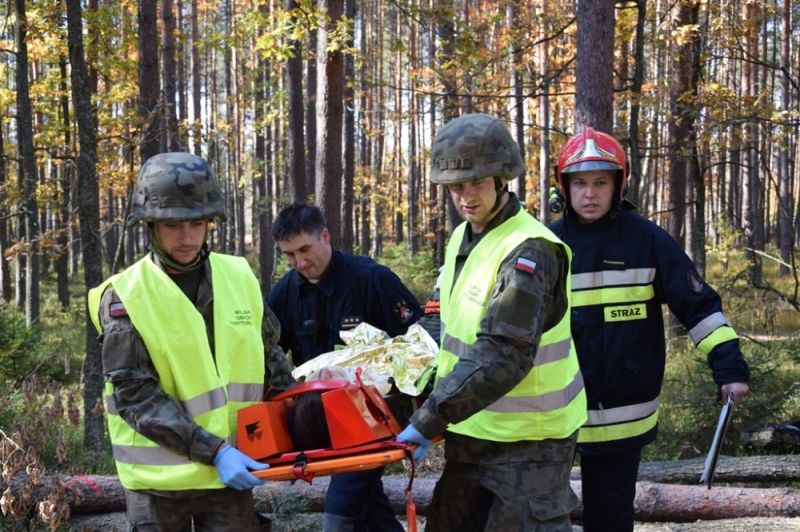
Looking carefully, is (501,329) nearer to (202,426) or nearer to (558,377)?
(558,377)

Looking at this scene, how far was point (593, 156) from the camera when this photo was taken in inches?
153

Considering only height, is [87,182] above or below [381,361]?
above

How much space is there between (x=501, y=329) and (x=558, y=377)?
392 mm

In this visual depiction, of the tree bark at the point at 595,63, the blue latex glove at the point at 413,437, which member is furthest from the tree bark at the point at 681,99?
the blue latex glove at the point at 413,437

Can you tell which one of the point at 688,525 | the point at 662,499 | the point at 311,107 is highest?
the point at 311,107

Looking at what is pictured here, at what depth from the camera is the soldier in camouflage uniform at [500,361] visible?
2.88m

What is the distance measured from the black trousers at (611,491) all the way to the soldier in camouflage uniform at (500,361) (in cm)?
75

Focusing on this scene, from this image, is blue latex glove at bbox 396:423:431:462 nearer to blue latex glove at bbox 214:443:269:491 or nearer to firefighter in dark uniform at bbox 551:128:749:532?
blue latex glove at bbox 214:443:269:491

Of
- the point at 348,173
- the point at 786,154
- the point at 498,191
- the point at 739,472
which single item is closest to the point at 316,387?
the point at 498,191

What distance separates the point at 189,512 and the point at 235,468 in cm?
37

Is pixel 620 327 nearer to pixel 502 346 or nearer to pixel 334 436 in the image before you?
pixel 502 346

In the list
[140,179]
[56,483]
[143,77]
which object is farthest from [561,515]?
[143,77]

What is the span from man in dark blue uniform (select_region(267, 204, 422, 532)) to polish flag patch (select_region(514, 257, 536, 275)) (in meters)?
1.81

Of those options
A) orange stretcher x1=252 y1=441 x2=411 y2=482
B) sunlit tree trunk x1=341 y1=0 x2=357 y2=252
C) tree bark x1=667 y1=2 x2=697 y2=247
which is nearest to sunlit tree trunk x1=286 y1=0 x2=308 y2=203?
sunlit tree trunk x1=341 y1=0 x2=357 y2=252
